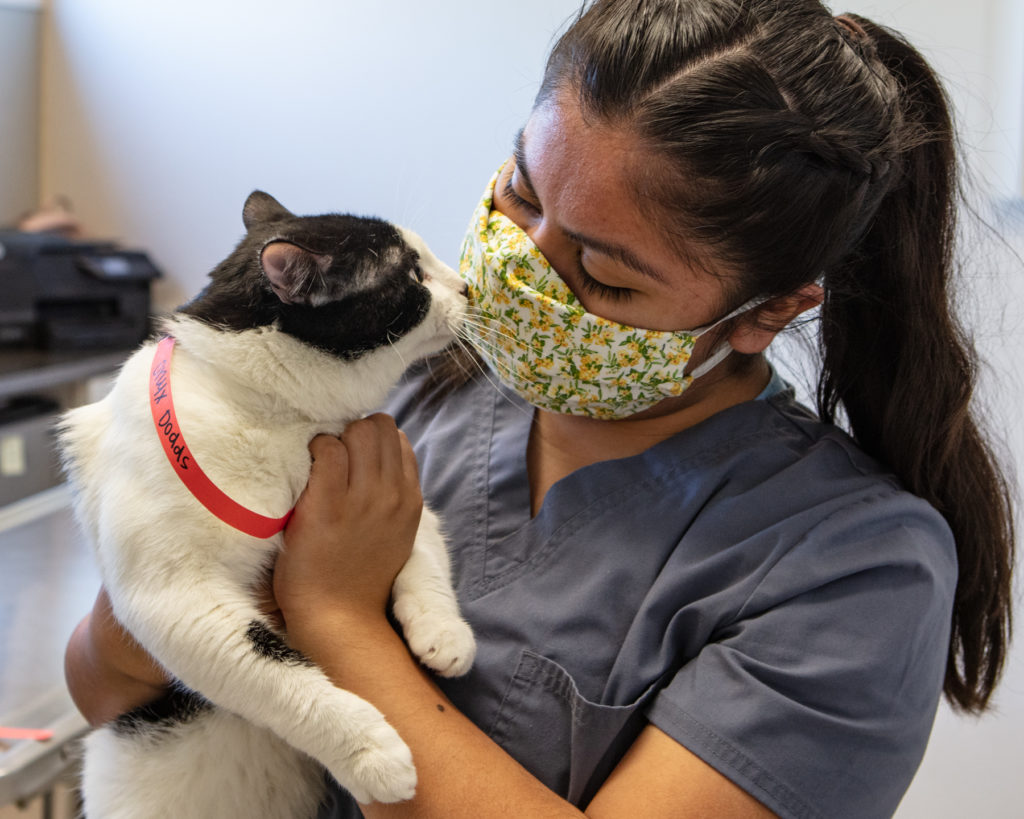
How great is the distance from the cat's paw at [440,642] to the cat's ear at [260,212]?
1.72 feet

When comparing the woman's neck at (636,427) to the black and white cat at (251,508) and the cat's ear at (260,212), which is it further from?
the cat's ear at (260,212)

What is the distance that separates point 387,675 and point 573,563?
25 cm

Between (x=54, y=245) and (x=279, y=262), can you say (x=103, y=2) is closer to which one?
(x=54, y=245)

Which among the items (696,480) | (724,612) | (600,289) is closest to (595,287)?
(600,289)

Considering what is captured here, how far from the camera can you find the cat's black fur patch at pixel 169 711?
98cm

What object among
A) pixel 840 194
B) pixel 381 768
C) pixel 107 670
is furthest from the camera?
A: pixel 107 670

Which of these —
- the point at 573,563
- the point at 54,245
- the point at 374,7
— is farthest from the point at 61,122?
the point at 573,563

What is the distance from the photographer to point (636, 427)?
1109 mm

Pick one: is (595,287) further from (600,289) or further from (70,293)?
(70,293)

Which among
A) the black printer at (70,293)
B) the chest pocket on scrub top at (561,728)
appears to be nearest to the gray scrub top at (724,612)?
the chest pocket on scrub top at (561,728)

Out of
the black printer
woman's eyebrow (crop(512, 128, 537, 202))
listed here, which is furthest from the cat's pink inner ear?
the black printer

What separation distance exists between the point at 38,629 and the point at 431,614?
94 centimetres

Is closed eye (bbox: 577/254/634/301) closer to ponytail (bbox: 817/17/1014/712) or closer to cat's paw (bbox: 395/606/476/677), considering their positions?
ponytail (bbox: 817/17/1014/712)

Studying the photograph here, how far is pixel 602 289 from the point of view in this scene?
0.95 metres
